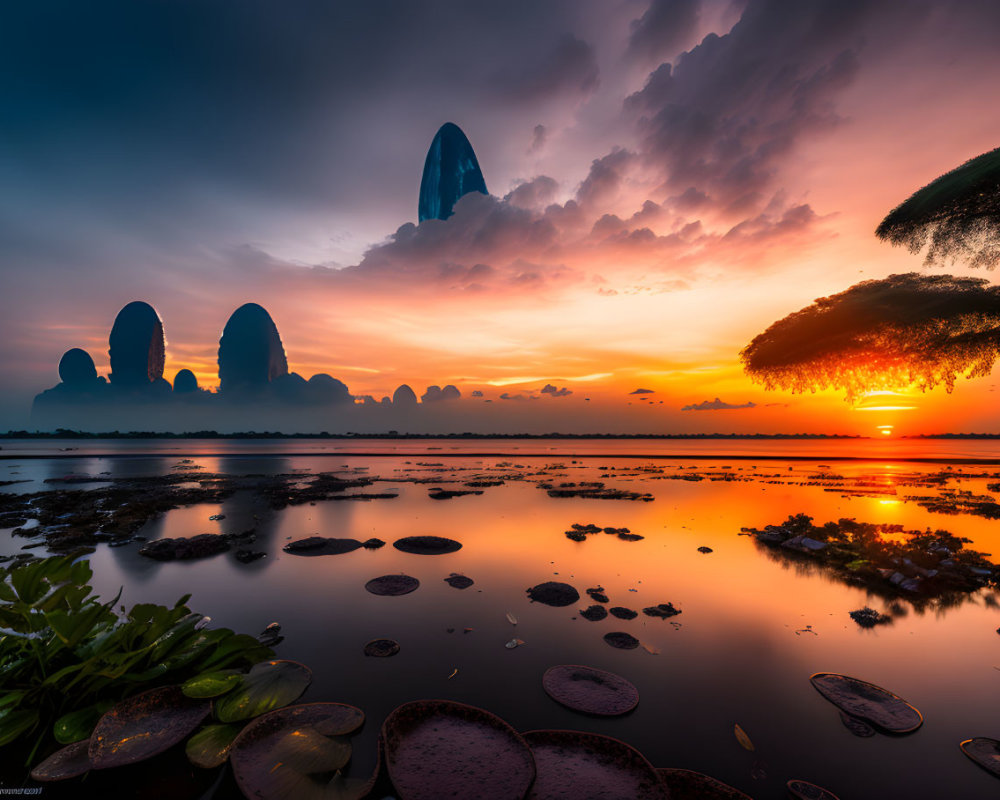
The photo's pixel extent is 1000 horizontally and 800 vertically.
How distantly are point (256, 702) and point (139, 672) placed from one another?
133cm

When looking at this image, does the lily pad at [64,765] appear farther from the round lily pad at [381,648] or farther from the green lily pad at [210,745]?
the round lily pad at [381,648]

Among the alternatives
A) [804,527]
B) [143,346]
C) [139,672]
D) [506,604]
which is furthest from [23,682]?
[143,346]

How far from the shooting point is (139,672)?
13.5 ft

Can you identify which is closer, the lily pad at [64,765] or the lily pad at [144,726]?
the lily pad at [64,765]

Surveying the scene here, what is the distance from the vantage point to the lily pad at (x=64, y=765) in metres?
3.12

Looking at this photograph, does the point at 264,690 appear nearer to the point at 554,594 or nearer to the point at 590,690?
the point at 590,690

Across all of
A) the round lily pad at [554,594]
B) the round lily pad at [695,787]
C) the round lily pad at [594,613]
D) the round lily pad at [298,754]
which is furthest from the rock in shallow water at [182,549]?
the round lily pad at [695,787]

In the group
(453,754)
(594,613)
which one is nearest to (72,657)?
(453,754)

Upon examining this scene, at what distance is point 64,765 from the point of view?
126 inches

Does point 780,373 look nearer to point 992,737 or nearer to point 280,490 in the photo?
point 992,737

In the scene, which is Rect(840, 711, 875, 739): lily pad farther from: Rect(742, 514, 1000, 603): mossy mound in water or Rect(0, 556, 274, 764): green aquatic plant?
Rect(0, 556, 274, 764): green aquatic plant

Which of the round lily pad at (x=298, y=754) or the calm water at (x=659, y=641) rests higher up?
the round lily pad at (x=298, y=754)

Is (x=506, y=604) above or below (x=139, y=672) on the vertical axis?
below

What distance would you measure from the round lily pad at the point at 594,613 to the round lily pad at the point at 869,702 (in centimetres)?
290
